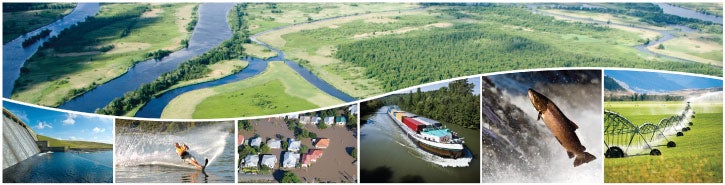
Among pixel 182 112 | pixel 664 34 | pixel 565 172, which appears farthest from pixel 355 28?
pixel 664 34

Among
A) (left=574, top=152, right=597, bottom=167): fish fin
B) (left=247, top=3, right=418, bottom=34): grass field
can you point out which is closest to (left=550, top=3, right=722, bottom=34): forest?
(left=247, top=3, right=418, bottom=34): grass field

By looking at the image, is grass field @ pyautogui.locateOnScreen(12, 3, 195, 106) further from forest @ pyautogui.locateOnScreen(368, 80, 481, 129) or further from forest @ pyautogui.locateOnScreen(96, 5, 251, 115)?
forest @ pyautogui.locateOnScreen(368, 80, 481, 129)

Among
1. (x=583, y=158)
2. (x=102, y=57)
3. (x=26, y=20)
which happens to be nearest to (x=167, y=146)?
(x=102, y=57)

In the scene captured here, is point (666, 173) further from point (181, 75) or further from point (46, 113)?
point (46, 113)

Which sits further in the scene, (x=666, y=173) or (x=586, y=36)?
(x=586, y=36)

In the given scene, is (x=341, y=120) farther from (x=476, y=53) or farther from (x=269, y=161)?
(x=476, y=53)
